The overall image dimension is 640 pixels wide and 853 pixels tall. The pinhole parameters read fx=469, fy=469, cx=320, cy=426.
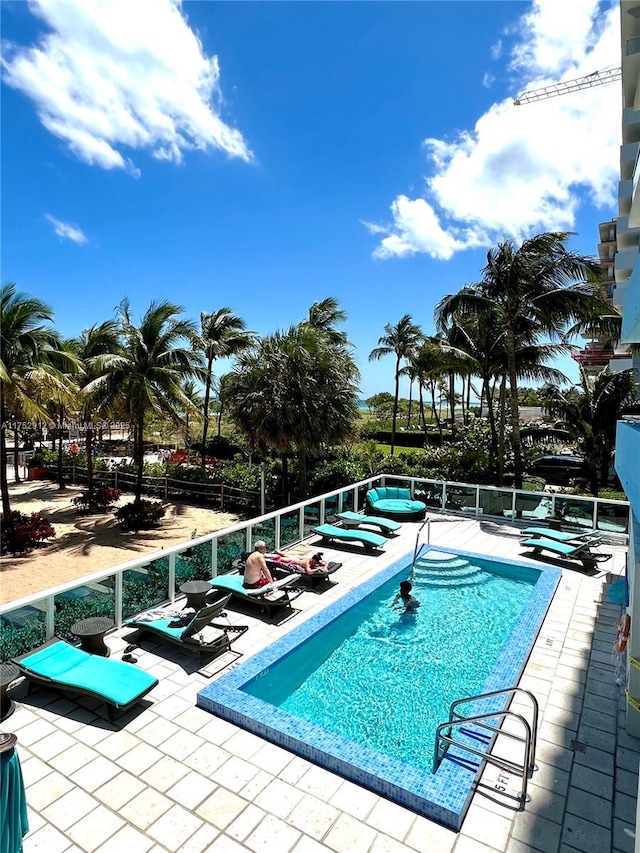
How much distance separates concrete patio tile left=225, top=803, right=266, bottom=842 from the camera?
12.8 feet

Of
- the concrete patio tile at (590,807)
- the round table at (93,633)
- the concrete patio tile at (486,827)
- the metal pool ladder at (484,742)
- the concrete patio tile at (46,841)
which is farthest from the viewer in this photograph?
the round table at (93,633)

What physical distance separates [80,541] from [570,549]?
48.3 feet

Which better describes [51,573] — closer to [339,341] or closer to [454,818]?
[454,818]

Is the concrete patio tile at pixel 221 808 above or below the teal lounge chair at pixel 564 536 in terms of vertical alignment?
below

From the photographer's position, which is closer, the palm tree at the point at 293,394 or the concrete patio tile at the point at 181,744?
the concrete patio tile at the point at 181,744

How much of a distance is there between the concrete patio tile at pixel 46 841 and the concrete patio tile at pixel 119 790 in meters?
0.41

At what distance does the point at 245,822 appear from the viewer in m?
4.03

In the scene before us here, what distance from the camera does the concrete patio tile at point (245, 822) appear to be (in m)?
3.91

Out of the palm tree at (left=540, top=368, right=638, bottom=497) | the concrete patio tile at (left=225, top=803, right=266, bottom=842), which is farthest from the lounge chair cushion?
the palm tree at (left=540, top=368, right=638, bottom=497)

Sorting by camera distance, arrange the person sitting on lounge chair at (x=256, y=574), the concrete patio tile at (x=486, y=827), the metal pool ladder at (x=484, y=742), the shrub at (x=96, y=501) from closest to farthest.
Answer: the concrete patio tile at (x=486, y=827) → the metal pool ladder at (x=484, y=742) → the person sitting on lounge chair at (x=256, y=574) → the shrub at (x=96, y=501)

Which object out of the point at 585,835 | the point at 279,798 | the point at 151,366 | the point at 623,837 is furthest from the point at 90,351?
the point at 623,837

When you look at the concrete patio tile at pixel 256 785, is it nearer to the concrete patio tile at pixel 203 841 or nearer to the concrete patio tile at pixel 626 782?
the concrete patio tile at pixel 203 841

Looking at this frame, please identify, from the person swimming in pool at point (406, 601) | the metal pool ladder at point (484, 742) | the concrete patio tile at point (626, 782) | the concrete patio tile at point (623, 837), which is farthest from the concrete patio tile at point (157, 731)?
the person swimming in pool at point (406, 601)

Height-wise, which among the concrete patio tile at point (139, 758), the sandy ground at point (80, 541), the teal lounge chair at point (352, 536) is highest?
the teal lounge chair at point (352, 536)
